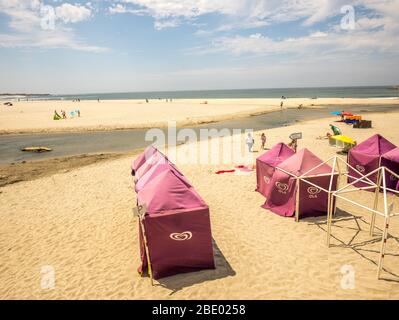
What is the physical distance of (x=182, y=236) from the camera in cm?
832

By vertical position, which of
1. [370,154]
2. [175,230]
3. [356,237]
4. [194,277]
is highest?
[370,154]

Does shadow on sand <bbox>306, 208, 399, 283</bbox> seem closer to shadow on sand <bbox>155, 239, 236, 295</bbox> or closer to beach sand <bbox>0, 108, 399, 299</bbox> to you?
beach sand <bbox>0, 108, 399, 299</bbox>

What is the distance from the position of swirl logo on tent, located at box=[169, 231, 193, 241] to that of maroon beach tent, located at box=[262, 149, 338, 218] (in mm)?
5276

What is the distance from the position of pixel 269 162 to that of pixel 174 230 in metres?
7.08

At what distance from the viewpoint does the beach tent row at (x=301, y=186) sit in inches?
454

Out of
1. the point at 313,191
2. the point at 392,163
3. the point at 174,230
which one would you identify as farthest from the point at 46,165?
the point at 392,163

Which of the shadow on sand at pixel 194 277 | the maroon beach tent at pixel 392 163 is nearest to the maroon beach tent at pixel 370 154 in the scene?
the maroon beach tent at pixel 392 163

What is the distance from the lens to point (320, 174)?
37.9 feet

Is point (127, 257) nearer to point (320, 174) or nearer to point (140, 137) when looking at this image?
point (320, 174)

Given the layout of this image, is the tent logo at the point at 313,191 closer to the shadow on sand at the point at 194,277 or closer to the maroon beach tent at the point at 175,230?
the shadow on sand at the point at 194,277

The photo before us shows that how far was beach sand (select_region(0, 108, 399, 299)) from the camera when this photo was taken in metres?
8.00

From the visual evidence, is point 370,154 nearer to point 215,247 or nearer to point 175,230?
point 215,247

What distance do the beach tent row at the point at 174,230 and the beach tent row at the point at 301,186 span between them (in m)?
4.79

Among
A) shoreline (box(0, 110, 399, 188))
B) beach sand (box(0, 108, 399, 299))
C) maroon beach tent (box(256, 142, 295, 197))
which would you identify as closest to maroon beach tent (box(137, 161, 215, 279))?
beach sand (box(0, 108, 399, 299))
